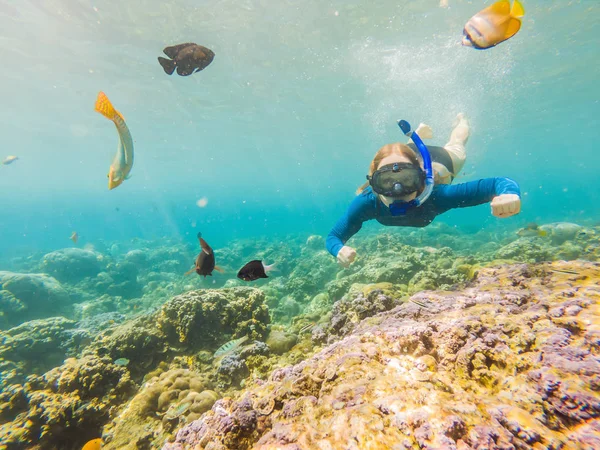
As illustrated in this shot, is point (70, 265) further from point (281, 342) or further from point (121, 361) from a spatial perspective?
point (281, 342)

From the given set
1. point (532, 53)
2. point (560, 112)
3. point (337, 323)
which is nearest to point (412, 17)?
point (532, 53)

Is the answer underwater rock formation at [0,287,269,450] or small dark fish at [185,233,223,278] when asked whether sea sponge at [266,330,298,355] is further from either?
small dark fish at [185,233,223,278]

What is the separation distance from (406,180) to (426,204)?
0.74 metres

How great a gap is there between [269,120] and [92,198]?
219652 mm

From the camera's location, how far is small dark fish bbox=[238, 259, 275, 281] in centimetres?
273

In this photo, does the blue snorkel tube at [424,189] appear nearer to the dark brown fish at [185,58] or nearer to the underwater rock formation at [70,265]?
the dark brown fish at [185,58]

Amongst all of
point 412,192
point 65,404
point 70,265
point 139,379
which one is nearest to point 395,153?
point 412,192

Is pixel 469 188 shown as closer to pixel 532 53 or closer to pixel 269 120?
pixel 532 53

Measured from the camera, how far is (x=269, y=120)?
33562 millimetres

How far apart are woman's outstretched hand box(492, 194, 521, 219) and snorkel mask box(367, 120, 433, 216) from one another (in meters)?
0.71

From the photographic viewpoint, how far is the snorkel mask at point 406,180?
3.20 m

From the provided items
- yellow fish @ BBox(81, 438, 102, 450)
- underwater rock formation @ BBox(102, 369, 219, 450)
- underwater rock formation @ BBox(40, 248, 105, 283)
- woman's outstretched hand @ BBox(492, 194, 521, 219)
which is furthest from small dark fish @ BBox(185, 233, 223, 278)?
underwater rock formation @ BBox(40, 248, 105, 283)

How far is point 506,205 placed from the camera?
260cm

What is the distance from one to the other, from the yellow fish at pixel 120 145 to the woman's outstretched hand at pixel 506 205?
361 centimetres
